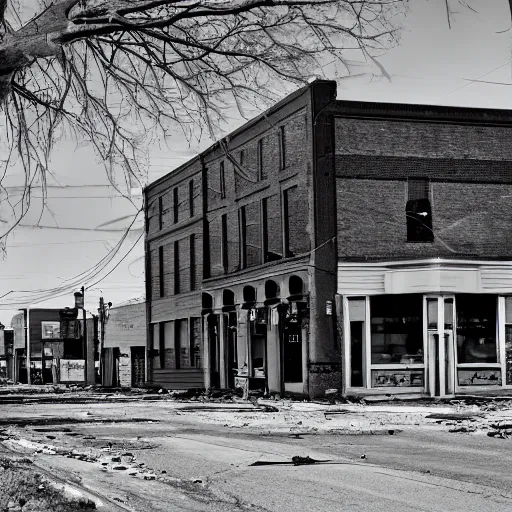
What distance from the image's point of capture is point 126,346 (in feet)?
193

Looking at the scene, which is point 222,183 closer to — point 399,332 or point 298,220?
point 298,220

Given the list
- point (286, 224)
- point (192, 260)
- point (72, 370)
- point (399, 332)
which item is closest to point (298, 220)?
Answer: point (286, 224)

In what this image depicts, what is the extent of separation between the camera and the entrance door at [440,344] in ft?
106

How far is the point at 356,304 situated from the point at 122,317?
29386 mm

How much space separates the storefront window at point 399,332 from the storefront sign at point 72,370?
167ft

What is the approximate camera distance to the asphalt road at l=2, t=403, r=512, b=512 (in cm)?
979

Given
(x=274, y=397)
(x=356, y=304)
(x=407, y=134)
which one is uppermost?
(x=407, y=134)

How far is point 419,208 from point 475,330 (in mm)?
4642

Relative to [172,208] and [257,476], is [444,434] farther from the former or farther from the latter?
[172,208]

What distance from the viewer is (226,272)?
141ft

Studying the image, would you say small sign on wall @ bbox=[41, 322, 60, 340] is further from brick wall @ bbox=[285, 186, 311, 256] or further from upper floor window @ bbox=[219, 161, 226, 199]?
brick wall @ bbox=[285, 186, 311, 256]

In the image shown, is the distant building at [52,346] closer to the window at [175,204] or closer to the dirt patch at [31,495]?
the window at [175,204]

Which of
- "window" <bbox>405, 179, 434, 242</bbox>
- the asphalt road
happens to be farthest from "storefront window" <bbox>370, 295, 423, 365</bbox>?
the asphalt road

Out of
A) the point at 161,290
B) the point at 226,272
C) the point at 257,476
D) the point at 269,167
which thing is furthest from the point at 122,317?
the point at 257,476
